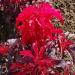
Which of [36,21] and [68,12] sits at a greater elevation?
[36,21]

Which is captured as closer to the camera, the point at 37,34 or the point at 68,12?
the point at 37,34

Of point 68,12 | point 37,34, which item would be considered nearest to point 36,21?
point 37,34

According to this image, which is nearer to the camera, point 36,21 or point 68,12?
point 36,21

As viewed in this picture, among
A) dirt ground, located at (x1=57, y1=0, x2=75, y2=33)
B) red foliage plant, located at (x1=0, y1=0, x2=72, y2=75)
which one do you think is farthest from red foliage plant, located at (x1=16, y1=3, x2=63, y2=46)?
dirt ground, located at (x1=57, y1=0, x2=75, y2=33)

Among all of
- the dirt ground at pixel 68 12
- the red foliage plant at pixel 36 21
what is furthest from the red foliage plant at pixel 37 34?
the dirt ground at pixel 68 12

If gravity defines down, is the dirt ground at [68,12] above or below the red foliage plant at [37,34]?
below

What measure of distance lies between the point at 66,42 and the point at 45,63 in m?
0.27

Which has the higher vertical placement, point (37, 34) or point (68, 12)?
point (37, 34)

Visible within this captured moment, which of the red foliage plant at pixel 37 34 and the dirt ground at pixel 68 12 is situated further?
the dirt ground at pixel 68 12

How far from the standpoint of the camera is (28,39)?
6.93 ft

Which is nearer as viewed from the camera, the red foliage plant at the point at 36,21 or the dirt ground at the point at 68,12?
the red foliage plant at the point at 36,21

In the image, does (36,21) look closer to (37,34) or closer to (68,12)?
(37,34)

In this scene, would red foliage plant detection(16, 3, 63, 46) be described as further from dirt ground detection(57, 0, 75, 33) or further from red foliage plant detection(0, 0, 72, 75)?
dirt ground detection(57, 0, 75, 33)

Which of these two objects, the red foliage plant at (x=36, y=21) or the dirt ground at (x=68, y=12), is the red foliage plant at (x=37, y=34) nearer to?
the red foliage plant at (x=36, y=21)
